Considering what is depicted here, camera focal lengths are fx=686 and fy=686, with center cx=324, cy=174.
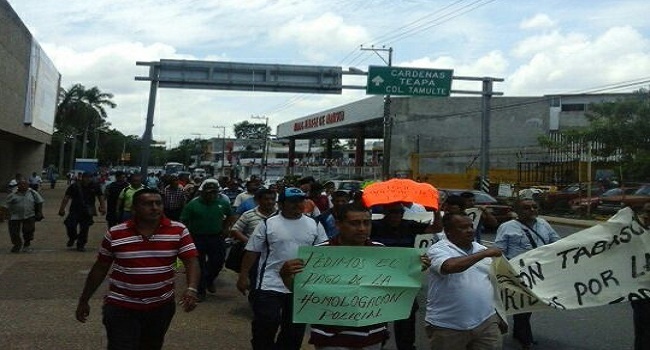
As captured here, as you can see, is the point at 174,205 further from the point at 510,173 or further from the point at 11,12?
the point at 510,173

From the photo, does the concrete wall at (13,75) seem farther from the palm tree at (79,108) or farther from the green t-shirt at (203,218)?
the palm tree at (79,108)

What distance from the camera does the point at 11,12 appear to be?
2742 cm

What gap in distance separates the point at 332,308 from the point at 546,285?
219 cm

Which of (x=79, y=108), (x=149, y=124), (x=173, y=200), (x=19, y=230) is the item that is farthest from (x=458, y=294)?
(x=79, y=108)

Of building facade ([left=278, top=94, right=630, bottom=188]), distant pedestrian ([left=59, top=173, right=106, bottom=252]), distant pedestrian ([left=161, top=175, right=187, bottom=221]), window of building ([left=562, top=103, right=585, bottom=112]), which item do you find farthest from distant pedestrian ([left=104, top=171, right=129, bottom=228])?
window of building ([left=562, top=103, right=585, bottom=112])

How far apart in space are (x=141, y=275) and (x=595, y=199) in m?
24.3

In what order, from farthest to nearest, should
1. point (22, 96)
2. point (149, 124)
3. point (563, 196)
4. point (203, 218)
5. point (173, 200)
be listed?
point (22, 96) < point (563, 196) < point (149, 124) < point (173, 200) < point (203, 218)

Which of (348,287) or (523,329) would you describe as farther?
(523,329)

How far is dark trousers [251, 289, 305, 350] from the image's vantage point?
5.16 m

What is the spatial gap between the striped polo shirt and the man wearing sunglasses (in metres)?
3.37

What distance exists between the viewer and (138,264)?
4246 millimetres

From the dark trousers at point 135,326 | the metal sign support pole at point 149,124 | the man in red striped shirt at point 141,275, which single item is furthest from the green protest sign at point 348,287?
the metal sign support pole at point 149,124

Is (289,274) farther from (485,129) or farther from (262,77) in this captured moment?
(485,129)

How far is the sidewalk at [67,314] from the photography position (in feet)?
21.1
